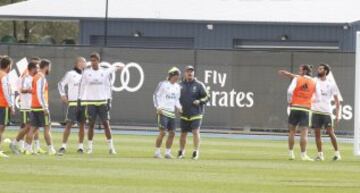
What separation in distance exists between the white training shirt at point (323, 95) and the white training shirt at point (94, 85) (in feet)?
14.2

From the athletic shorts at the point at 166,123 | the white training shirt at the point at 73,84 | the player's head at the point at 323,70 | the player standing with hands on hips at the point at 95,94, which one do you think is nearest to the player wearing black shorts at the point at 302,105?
the player's head at the point at 323,70

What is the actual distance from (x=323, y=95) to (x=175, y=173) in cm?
615

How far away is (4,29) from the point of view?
252 ft

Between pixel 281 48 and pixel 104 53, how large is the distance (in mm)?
8981

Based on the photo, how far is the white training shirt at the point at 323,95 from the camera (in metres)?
27.2

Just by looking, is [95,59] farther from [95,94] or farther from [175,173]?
[175,173]

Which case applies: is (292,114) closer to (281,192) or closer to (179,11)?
(281,192)

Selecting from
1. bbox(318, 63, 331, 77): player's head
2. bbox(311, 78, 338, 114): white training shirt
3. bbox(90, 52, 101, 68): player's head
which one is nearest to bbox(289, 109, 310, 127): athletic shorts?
bbox(311, 78, 338, 114): white training shirt

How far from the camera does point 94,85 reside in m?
27.5

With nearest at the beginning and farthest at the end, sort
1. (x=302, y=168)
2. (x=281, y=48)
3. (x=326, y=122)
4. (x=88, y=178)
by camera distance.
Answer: (x=88, y=178) → (x=302, y=168) → (x=326, y=122) → (x=281, y=48)

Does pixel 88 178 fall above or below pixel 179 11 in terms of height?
below

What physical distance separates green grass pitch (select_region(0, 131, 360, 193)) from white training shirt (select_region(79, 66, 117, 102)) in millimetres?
1190

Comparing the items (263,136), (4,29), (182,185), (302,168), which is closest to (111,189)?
(182,185)

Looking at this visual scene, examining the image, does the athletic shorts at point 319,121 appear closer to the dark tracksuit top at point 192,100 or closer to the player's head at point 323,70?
the player's head at point 323,70
